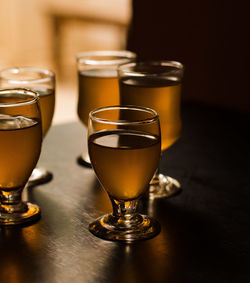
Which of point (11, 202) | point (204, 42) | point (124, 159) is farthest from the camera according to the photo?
point (204, 42)

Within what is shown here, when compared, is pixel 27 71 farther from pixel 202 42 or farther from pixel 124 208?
pixel 202 42

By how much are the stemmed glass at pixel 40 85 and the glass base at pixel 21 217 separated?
0.17 m

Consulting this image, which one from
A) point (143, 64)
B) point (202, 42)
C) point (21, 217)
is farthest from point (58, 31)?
point (21, 217)

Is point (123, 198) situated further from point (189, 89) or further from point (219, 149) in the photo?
point (189, 89)

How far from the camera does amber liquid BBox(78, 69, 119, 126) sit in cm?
127

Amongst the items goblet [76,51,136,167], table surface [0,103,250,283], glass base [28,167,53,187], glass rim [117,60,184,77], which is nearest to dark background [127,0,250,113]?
table surface [0,103,250,283]

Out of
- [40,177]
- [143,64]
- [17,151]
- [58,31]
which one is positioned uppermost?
[143,64]

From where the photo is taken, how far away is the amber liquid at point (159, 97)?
1.09 metres

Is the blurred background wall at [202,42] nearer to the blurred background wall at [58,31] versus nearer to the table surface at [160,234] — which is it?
the table surface at [160,234]

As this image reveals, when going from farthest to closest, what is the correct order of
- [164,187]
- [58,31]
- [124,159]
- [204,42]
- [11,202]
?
1. [58,31]
2. [204,42]
3. [164,187]
4. [11,202]
5. [124,159]

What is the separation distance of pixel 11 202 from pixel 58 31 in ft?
13.8

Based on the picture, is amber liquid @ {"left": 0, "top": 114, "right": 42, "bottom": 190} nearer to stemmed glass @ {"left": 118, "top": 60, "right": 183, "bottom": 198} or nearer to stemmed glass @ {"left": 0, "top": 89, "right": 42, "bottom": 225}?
stemmed glass @ {"left": 0, "top": 89, "right": 42, "bottom": 225}

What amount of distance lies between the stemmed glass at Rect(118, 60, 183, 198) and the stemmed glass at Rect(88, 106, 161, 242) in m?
0.15

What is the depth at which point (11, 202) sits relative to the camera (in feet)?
3.26
